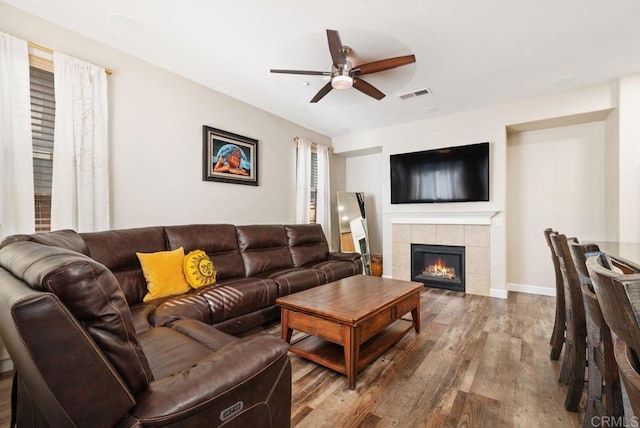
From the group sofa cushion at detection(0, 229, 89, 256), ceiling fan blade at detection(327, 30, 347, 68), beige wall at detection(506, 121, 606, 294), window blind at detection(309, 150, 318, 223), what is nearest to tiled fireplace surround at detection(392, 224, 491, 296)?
beige wall at detection(506, 121, 606, 294)

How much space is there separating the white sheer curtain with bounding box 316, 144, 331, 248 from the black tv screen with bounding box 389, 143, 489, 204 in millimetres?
A: 1166

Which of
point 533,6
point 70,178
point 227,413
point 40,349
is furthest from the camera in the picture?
point 70,178

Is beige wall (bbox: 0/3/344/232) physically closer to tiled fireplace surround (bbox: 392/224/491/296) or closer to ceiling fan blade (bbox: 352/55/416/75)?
ceiling fan blade (bbox: 352/55/416/75)

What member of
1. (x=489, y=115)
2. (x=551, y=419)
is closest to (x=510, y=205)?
(x=489, y=115)

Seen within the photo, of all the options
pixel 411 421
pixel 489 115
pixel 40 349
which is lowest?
pixel 411 421

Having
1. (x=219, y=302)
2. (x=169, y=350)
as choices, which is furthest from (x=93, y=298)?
(x=219, y=302)

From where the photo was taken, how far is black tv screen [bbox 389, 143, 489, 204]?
402 cm

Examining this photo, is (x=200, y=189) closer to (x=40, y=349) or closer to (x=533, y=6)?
(x=40, y=349)

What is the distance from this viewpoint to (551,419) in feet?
4.99

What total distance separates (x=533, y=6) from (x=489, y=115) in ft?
6.90

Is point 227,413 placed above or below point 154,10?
below

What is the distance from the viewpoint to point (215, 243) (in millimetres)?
2986

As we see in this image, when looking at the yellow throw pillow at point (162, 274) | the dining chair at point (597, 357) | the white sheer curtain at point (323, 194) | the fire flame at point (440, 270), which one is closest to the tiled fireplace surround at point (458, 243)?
the fire flame at point (440, 270)

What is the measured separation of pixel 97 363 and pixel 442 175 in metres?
4.50
